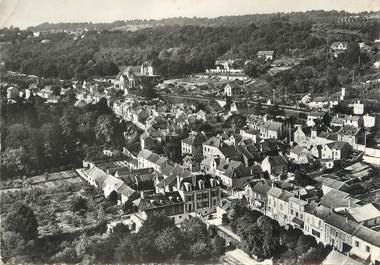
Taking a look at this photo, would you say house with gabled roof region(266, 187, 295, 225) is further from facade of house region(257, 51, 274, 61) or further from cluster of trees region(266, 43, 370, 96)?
facade of house region(257, 51, 274, 61)

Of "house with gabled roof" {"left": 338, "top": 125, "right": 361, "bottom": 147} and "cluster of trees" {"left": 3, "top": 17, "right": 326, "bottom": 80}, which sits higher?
"cluster of trees" {"left": 3, "top": 17, "right": 326, "bottom": 80}

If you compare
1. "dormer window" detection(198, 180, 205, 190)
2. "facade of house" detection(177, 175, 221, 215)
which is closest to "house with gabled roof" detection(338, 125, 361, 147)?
"facade of house" detection(177, 175, 221, 215)

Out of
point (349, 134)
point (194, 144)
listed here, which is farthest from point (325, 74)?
point (194, 144)

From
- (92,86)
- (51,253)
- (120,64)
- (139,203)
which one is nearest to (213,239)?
(139,203)

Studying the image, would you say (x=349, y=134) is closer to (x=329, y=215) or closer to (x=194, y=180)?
(x=194, y=180)

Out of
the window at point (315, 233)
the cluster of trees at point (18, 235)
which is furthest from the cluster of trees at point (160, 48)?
the window at point (315, 233)

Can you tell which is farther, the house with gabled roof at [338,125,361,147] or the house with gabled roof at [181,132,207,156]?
the house with gabled roof at [181,132,207,156]

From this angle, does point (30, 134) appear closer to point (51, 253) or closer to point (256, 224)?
point (51, 253)
